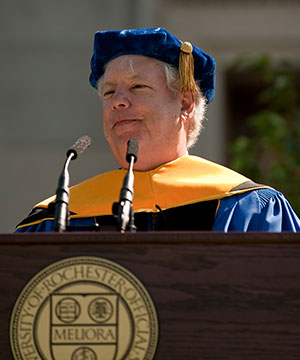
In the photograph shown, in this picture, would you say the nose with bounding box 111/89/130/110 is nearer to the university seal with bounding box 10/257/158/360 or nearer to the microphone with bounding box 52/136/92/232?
the microphone with bounding box 52/136/92/232

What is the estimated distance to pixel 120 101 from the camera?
321cm

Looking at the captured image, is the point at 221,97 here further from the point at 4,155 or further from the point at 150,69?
the point at 150,69

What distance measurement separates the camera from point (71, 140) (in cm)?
722

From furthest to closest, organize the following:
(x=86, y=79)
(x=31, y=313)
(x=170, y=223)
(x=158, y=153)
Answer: (x=86, y=79), (x=158, y=153), (x=170, y=223), (x=31, y=313)

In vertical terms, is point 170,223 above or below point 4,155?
below

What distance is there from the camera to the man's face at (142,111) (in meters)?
3.22

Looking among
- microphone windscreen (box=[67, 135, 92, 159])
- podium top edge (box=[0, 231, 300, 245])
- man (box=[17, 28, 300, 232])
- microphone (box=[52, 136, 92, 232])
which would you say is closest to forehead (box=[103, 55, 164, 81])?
man (box=[17, 28, 300, 232])

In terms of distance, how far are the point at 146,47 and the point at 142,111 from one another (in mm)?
244

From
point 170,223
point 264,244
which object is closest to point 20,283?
point 264,244

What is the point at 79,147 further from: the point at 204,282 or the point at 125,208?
the point at 204,282

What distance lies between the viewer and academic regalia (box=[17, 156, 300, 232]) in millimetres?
2998

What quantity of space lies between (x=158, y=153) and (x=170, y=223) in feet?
1.08

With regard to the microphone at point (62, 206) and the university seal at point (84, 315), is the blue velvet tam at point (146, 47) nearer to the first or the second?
the microphone at point (62, 206)

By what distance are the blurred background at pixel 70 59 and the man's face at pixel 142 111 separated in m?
3.70
